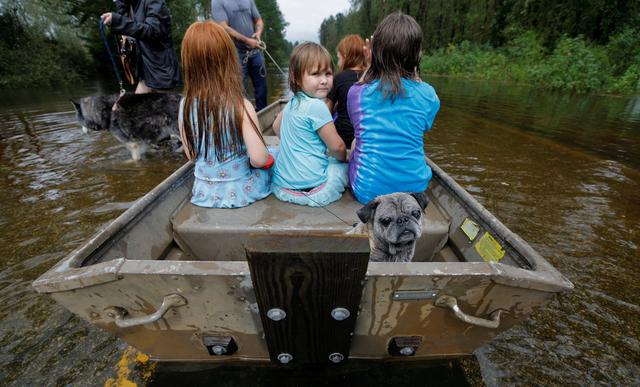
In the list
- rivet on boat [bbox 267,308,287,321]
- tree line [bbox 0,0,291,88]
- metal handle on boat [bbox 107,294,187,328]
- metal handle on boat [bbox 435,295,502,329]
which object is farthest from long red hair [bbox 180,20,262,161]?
tree line [bbox 0,0,291,88]

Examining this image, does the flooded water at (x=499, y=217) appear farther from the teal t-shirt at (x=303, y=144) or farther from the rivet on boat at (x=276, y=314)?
the teal t-shirt at (x=303, y=144)

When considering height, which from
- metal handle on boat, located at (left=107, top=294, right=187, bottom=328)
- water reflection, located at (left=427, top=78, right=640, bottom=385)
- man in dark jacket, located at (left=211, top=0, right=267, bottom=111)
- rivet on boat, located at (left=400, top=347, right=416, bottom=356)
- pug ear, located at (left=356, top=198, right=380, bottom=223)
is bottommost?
water reflection, located at (left=427, top=78, right=640, bottom=385)

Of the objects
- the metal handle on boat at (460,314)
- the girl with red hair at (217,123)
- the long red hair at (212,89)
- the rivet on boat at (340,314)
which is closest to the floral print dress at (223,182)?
the girl with red hair at (217,123)

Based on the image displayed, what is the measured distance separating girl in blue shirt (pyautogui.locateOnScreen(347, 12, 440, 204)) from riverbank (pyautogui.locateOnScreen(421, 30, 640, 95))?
1967cm

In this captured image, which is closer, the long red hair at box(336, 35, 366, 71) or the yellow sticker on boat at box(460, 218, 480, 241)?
the yellow sticker on boat at box(460, 218, 480, 241)

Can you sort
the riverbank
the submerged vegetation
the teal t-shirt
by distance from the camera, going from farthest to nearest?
1. the submerged vegetation
2. the riverbank
3. the teal t-shirt

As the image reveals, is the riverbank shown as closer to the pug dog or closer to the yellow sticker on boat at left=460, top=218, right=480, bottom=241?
the yellow sticker on boat at left=460, top=218, right=480, bottom=241

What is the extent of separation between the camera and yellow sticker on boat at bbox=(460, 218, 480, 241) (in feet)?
7.98

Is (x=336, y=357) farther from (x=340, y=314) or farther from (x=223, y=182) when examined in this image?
(x=223, y=182)

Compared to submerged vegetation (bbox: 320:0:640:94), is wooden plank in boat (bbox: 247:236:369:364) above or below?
below

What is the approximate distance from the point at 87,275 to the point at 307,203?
1698 mm

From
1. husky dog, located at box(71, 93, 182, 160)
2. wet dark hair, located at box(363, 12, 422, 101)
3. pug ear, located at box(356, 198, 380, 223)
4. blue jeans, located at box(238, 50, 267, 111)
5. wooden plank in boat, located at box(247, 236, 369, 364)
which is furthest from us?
blue jeans, located at box(238, 50, 267, 111)

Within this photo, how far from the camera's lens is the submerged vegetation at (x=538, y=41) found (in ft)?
56.7

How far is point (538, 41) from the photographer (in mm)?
24219
